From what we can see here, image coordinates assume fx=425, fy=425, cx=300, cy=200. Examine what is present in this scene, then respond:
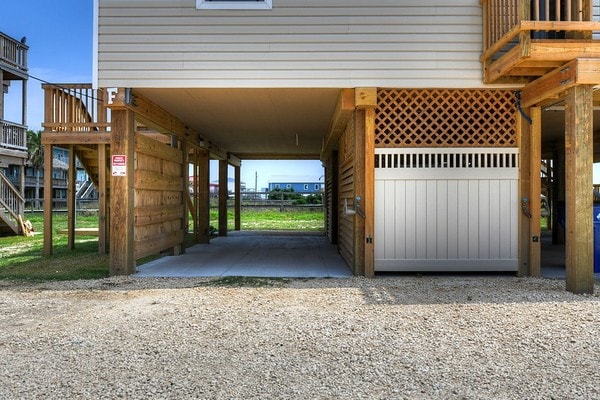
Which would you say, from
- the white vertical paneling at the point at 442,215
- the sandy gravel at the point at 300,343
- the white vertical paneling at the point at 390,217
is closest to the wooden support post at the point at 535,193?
the sandy gravel at the point at 300,343

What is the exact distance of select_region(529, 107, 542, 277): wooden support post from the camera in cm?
554

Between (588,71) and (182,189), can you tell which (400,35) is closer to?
(588,71)

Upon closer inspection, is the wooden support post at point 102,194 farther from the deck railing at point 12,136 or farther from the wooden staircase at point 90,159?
the deck railing at point 12,136

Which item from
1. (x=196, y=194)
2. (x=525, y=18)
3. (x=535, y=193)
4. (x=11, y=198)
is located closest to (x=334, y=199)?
(x=196, y=194)

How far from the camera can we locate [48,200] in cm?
795

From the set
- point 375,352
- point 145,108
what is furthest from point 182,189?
point 375,352

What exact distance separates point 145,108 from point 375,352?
4761 millimetres

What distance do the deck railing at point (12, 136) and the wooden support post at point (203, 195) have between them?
699cm

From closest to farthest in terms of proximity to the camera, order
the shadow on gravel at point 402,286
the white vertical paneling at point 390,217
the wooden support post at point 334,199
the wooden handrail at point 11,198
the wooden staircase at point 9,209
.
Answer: the shadow on gravel at point 402,286 < the white vertical paneling at point 390,217 < the wooden support post at point 334,199 < the wooden staircase at point 9,209 < the wooden handrail at point 11,198

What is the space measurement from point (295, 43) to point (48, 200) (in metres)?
5.65

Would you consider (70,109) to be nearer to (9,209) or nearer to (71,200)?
(71,200)

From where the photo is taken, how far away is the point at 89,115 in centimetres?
855

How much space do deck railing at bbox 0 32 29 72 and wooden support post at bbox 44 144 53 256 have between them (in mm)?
9037

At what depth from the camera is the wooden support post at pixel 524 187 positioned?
5609 mm
